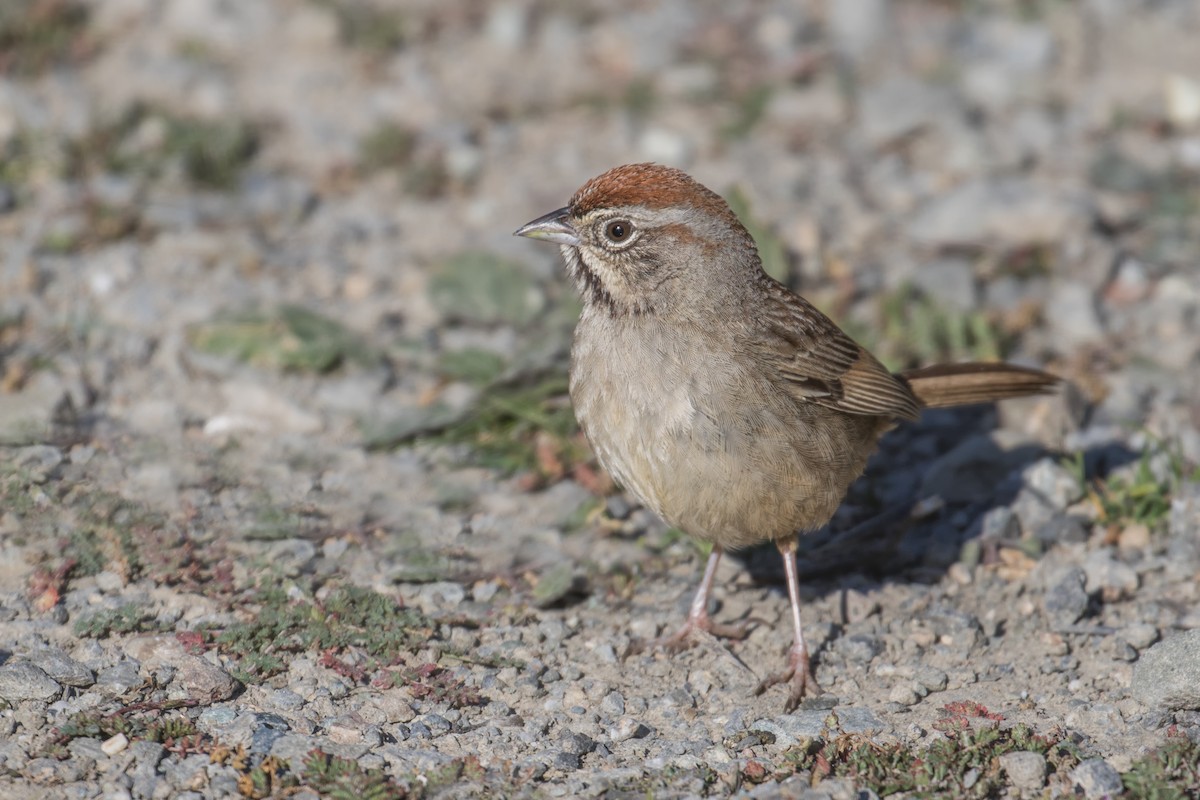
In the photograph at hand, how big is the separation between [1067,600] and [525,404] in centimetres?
252

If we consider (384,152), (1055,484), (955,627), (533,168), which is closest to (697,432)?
(955,627)

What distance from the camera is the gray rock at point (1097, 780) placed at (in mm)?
4430

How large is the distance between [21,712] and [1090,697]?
366cm

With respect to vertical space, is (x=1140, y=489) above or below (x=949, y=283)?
below

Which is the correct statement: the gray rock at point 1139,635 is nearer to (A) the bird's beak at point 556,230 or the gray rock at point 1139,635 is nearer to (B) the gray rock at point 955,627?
(B) the gray rock at point 955,627

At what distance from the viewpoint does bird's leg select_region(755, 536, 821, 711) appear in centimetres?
516

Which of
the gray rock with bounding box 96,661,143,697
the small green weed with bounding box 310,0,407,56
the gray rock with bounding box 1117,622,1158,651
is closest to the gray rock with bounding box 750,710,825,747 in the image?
the gray rock with bounding box 1117,622,1158,651

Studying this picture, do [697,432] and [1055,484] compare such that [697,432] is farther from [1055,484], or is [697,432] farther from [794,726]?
[1055,484]

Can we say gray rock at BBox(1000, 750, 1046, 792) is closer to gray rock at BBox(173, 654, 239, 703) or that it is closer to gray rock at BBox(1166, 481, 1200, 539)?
gray rock at BBox(1166, 481, 1200, 539)

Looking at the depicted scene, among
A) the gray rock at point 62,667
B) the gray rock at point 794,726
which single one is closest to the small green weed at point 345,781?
the gray rock at point 62,667

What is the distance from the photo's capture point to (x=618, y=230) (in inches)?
210

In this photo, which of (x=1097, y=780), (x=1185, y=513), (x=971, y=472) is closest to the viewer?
(x=1097, y=780)

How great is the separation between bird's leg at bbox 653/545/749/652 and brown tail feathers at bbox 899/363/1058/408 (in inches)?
44.9

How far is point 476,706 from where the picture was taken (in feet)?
16.2
